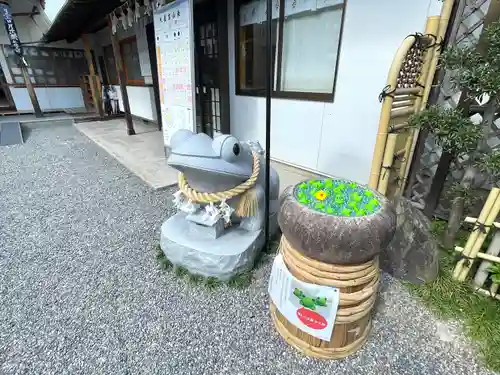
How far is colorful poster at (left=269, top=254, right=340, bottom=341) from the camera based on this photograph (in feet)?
3.73

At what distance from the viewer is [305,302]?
1.18 meters

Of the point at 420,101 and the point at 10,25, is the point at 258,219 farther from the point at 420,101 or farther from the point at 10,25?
the point at 10,25

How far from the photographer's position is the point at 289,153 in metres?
3.65

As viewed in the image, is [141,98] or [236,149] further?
[141,98]

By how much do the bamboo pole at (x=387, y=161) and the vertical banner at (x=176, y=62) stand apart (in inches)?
86.8

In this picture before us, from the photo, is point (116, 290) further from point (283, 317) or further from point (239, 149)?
point (239, 149)

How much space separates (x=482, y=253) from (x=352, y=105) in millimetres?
1805

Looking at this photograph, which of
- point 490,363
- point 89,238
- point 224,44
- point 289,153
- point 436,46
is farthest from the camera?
point 224,44

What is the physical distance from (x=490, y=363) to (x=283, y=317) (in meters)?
0.99

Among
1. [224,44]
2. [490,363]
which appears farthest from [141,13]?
[490,363]

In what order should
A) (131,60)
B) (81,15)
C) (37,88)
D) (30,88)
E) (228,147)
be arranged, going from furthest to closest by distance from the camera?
(37,88) < (30,88) < (131,60) < (81,15) < (228,147)

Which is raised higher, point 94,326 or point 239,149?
point 239,149

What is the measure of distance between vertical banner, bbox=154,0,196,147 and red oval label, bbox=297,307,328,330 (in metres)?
2.58

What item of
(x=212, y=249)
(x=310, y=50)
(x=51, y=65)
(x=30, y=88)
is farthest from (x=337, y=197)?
(x=51, y=65)
